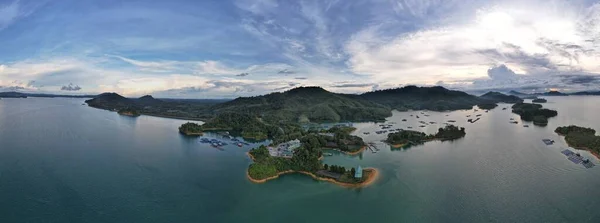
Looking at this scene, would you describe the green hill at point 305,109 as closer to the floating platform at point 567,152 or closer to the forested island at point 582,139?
the forested island at point 582,139

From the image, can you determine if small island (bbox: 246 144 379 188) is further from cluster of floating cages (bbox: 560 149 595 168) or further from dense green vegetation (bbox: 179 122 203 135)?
dense green vegetation (bbox: 179 122 203 135)

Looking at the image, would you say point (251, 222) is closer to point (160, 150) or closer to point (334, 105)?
point (160, 150)

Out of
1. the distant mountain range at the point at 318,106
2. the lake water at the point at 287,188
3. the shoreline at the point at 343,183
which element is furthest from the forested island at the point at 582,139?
the distant mountain range at the point at 318,106

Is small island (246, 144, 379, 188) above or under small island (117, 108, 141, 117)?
under

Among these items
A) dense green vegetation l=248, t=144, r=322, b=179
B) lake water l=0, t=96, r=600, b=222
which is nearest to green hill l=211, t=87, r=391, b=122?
lake water l=0, t=96, r=600, b=222

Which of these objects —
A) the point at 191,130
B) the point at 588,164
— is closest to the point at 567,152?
the point at 588,164

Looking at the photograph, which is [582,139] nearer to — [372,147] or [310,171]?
[372,147]
